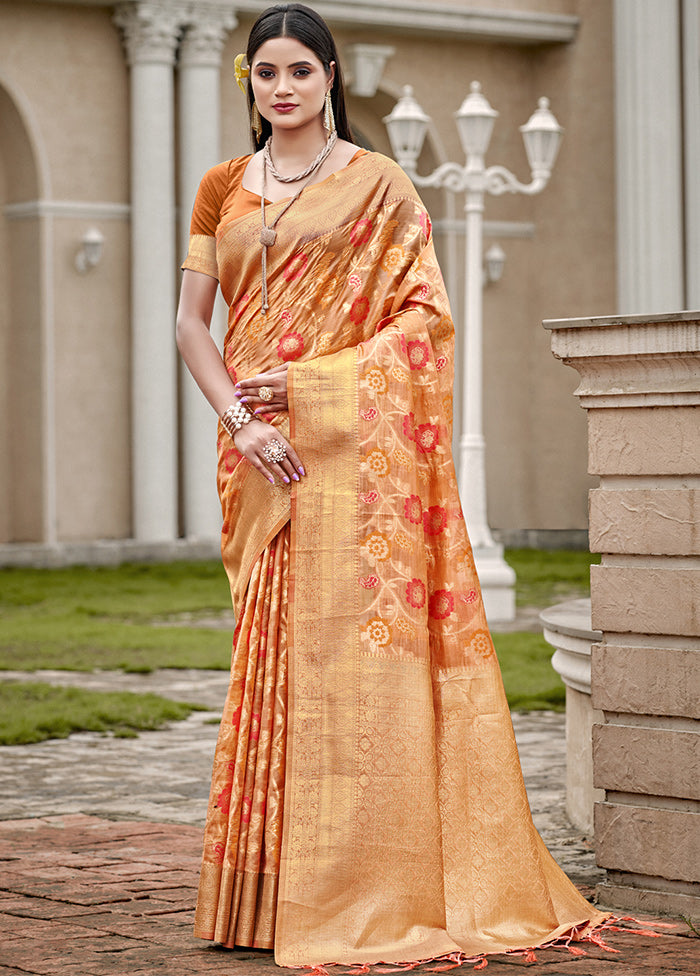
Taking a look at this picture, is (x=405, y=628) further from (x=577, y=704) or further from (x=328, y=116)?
(x=577, y=704)

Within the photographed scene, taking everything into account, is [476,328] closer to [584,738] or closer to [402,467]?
[584,738]

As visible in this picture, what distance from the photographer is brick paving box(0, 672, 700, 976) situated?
10.3 feet

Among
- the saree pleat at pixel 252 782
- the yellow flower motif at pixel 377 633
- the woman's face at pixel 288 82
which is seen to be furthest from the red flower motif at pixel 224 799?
the woman's face at pixel 288 82

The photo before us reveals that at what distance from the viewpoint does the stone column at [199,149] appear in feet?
51.5

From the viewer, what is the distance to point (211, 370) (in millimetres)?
3449

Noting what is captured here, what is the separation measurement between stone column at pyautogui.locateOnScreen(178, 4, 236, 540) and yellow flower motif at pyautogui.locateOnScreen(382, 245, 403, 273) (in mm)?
12228

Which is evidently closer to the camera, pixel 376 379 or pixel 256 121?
pixel 376 379

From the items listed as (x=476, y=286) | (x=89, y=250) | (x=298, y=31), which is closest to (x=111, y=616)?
(x=476, y=286)

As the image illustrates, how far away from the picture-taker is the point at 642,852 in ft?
11.7

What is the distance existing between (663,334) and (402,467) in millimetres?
649

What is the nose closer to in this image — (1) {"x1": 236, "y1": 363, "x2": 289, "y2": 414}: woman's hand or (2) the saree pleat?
(1) {"x1": 236, "y1": 363, "x2": 289, "y2": 414}: woman's hand

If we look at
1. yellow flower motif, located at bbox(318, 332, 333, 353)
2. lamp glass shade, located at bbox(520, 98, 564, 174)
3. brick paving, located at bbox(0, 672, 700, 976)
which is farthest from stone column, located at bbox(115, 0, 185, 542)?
yellow flower motif, located at bbox(318, 332, 333, 353)

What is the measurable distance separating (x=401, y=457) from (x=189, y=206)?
12.8 m

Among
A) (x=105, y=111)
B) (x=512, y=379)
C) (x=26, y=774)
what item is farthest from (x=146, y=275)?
(x=26, y=774)
